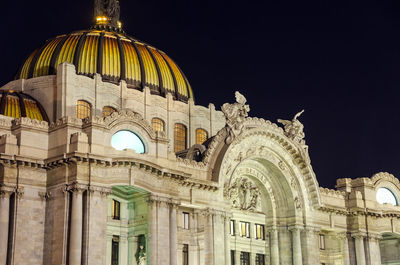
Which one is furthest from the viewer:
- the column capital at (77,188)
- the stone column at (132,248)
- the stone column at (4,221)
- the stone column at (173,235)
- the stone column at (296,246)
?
the stone column at (296,246)

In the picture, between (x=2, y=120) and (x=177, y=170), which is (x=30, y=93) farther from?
(x=177, y=170)

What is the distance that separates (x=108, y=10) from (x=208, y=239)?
1157 inches

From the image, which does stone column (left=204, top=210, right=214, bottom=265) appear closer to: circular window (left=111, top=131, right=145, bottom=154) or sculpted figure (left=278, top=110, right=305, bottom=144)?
circular window (left=111, top=131, right=145, bottom=154)

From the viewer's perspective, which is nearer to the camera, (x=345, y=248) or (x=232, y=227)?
(x=232, y=227)

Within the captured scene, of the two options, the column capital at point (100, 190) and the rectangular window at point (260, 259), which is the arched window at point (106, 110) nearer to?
the column capital at point (100, 190)

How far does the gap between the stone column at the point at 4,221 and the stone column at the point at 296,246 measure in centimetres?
2536

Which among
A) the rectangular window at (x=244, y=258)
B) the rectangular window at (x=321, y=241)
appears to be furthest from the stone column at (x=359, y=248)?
the rectangular window at (x=244, y=258)

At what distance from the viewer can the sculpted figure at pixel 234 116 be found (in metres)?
60.3

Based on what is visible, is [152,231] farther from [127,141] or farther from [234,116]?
[234,116]

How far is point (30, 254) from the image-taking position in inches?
1969

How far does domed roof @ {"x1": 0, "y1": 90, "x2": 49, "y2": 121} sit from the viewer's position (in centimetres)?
5791

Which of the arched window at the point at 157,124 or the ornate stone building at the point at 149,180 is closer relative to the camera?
the ornate stone building at the point at 149,180

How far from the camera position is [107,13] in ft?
251

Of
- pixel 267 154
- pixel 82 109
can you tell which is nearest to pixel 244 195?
pixel 267 154
